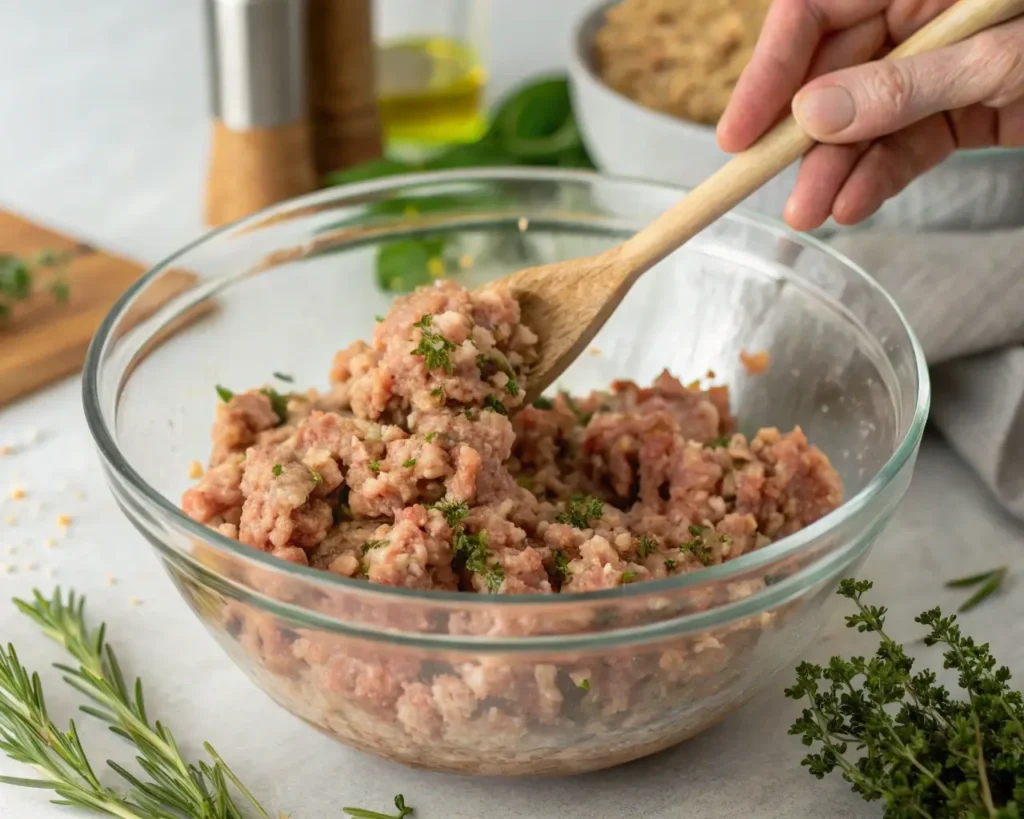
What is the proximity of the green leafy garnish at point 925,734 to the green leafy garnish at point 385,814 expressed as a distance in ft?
1.71

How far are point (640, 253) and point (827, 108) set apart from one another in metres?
0.34

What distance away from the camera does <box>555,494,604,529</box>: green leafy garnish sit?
170 cm

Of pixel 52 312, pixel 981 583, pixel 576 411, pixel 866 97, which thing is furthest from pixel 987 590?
pixel 52 312

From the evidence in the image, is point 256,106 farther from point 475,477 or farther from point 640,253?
point 475,477

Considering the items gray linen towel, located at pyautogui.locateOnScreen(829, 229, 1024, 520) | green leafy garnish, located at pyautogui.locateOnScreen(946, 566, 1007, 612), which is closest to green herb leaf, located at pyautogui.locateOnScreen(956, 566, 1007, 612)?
green leafy garnish, located at pyautogui.locateOnScreen(946, 566, 1007, 612)

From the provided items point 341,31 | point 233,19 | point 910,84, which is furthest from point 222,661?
point 341,31

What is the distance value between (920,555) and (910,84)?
842mm

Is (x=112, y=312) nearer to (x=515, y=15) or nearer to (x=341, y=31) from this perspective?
(x=341, y=31)

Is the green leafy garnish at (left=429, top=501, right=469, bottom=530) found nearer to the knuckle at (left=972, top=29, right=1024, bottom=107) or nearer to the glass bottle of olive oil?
the knuckle at (left=972, top=29, right=1024, bottom=107)

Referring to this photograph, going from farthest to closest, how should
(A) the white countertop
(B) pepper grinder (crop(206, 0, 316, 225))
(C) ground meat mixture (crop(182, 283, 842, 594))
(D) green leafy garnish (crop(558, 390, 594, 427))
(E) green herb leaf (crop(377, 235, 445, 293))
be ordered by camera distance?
1. (B) pepper grinder (crop(206, 0, 316, 225))
2. (E) green herb leaf (crop(377, 235, 445, 293))
3. (D) green leafy garnish (crop(558, 390, 594, 427))
4. (A) the white countertop
5. (C) ground meat mixture (crop(182, 283, 842, 594))

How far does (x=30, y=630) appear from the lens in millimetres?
1989

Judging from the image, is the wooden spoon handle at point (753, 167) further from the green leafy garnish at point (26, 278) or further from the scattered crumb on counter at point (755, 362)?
the green leafy garnish at point (26, 278)

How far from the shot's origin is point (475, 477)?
5.36 ft

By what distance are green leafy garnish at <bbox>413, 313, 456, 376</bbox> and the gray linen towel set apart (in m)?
1.05
